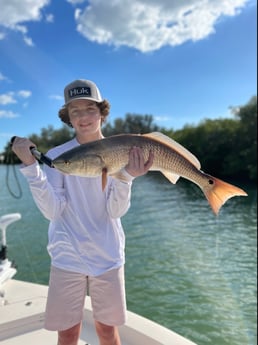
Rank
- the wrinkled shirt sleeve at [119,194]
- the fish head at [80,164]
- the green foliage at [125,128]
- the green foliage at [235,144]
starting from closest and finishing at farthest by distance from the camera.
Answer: the fish head at [80,164] → the wrinkled shirt sleeve at [119,194] → the green foliage at [125,128] → the green foliage at [235,144]

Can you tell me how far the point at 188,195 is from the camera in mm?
24031

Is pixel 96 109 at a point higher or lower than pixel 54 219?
higher

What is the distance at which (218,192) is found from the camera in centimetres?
191

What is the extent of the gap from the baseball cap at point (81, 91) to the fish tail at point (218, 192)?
0.81 meters

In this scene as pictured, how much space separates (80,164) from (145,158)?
1.13 ft

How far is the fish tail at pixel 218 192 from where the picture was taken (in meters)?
1.87

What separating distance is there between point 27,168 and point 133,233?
11764 mm

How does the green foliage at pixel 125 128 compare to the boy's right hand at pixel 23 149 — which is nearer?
the boy's right hand at pixel 23 149

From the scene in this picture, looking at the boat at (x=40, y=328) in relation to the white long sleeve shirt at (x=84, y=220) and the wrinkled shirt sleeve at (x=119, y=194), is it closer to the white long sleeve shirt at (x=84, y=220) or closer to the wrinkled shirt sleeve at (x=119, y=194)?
the white long sleeve shirt at (x=84, y=220)

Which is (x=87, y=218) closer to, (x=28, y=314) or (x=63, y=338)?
(x=63, y=338)

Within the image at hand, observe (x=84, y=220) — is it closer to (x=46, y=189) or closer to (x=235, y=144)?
(x=46, y=189)

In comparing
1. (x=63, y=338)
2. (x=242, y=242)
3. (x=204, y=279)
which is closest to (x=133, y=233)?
(x=242, y=242)

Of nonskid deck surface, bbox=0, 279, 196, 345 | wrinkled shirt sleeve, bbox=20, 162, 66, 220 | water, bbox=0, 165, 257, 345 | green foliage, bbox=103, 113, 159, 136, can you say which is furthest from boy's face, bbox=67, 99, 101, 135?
water, bbox=0, 165, 257, 345

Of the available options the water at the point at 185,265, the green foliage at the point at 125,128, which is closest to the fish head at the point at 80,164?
the green foliage at the point at 125,128
